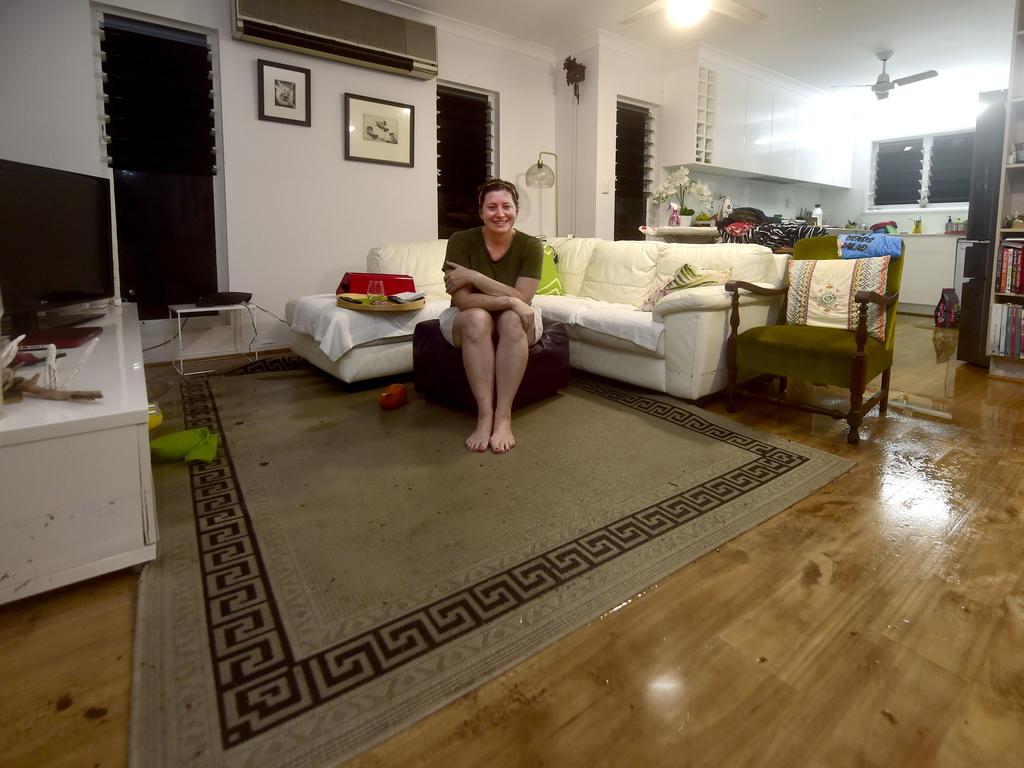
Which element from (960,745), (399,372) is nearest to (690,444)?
(960,745)

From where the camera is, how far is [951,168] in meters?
7.07

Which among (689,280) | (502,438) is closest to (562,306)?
(689,280)

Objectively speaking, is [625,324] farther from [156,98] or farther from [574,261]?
[156,98]

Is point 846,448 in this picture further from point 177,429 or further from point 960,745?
point 177,429

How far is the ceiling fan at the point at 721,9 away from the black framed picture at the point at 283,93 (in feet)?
8.49

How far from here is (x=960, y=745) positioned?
0.98m

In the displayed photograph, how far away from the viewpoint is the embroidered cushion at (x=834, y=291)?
2646 mm

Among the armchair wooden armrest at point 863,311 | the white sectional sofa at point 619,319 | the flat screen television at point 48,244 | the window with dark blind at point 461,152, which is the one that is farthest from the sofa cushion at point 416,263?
the armchair wooden armrest at point 863,311

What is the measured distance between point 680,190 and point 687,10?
1.80 metres

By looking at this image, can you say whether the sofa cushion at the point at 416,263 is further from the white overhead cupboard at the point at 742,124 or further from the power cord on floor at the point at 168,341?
the white overhead cupboard at the point at 742,124

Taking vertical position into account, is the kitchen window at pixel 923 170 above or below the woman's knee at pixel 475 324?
above

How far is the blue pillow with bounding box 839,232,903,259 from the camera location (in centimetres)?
271

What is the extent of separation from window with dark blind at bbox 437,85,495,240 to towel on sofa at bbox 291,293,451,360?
197cm

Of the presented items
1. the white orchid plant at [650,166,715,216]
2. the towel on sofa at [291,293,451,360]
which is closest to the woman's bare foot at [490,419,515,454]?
the towel on sofa at [291,293,451,360]
